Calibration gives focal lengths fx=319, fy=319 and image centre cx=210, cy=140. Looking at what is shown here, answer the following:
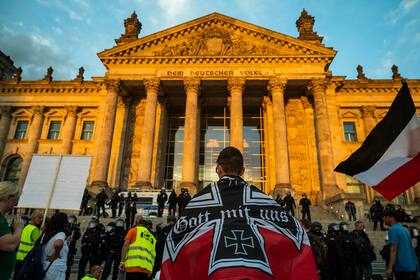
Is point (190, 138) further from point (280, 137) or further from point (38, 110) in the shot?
point (38, 110)

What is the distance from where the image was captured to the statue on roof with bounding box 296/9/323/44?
2874 centimetres

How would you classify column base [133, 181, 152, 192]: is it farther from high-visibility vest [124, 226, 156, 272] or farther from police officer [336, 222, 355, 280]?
police officer [336, 222, 355, 280]

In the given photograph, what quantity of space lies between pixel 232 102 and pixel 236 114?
1.13 m

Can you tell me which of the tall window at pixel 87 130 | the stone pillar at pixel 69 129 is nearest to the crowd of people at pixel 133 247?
the stone pillar at pixel 69 129

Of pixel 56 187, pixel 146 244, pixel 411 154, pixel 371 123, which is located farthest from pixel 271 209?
pixel 371 123

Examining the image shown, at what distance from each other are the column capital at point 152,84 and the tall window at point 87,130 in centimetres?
961

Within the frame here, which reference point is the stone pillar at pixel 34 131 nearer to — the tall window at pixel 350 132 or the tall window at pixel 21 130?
the tall window at pixel 21 130

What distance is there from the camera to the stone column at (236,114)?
2500cm

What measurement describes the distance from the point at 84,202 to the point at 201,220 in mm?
19862

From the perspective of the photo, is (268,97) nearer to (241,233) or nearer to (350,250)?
(350,250)

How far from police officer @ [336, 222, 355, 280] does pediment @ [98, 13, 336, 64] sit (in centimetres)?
2203

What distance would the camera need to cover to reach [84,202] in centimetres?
2014

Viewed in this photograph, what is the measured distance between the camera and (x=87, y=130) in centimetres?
3312

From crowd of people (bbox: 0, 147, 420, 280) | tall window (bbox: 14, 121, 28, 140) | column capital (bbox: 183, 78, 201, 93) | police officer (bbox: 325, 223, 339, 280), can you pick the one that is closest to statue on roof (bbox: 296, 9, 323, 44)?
column capital (bbox: 183, 78, 201, 93)
